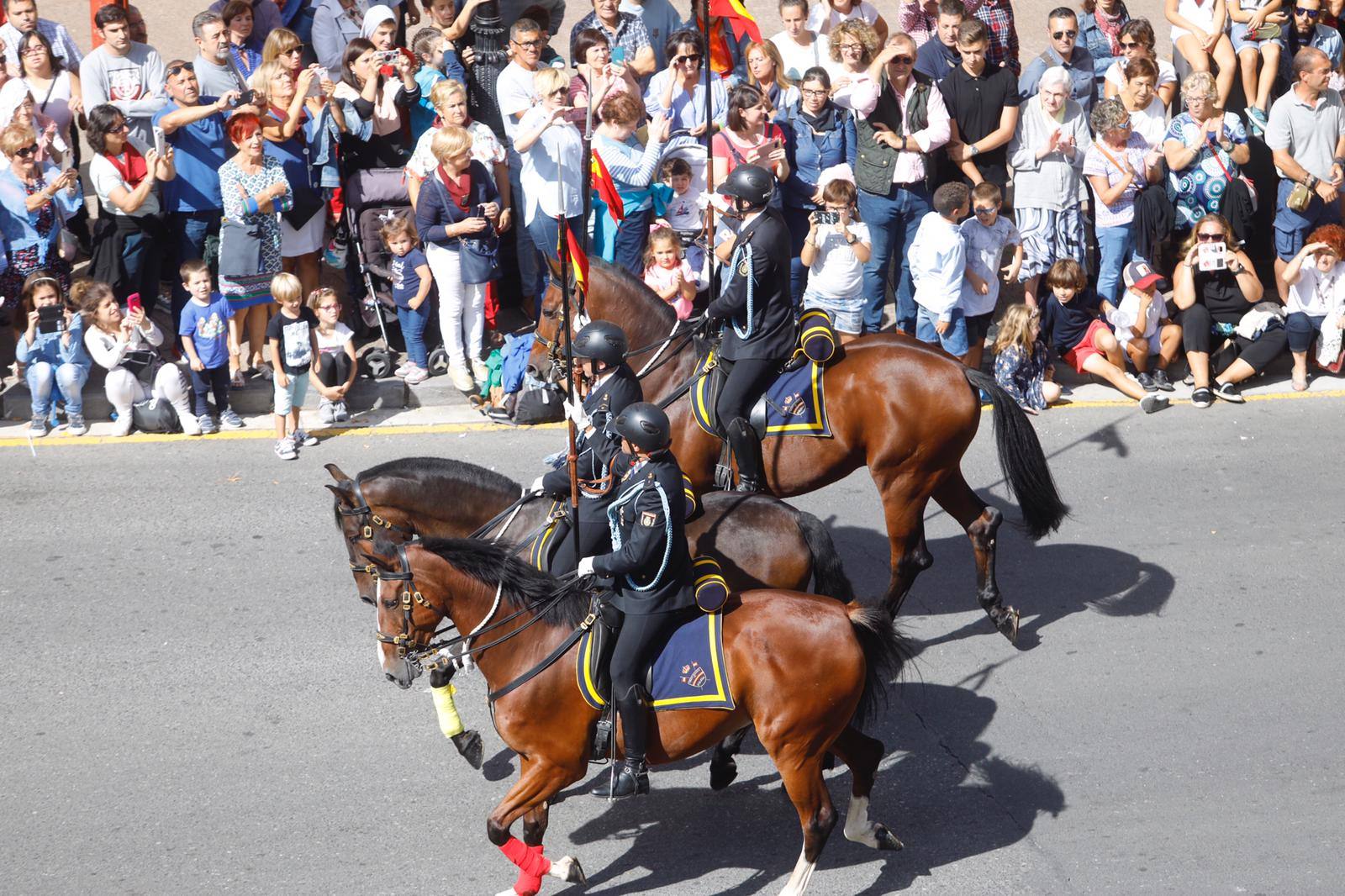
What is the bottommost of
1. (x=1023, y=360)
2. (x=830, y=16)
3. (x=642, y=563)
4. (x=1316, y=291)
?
(x=1023, y=360)

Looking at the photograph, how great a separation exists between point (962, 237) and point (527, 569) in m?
7.17

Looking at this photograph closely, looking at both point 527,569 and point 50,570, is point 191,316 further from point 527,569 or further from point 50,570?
point 527,569

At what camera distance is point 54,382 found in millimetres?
12922

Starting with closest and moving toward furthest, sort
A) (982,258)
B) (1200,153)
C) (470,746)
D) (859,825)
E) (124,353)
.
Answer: (859,825), (470,746), (124,353), (982,258), (1200,153)

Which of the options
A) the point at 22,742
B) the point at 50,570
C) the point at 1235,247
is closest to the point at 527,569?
the point at 22,742

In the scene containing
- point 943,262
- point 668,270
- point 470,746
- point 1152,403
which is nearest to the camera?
point 470,746

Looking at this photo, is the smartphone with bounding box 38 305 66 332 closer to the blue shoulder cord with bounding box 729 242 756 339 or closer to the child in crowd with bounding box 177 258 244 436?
the child in crowd with bounding box 177 258 244 436

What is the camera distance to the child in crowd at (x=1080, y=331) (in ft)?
44.7

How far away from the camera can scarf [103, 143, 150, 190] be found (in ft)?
43.5

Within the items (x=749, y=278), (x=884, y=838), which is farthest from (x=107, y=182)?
(x=884, y=838)

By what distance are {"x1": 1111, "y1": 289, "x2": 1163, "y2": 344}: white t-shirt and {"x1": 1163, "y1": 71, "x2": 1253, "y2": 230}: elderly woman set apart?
1050 millimetres

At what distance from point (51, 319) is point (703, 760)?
25.5 feet

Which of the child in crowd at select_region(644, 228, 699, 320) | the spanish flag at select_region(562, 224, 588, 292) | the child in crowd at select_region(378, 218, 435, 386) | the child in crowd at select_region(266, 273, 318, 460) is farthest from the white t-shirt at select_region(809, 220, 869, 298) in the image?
the child in crowd at select_region(266, 273, 318, 460)

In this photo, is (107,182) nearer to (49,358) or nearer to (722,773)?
(49,358)
